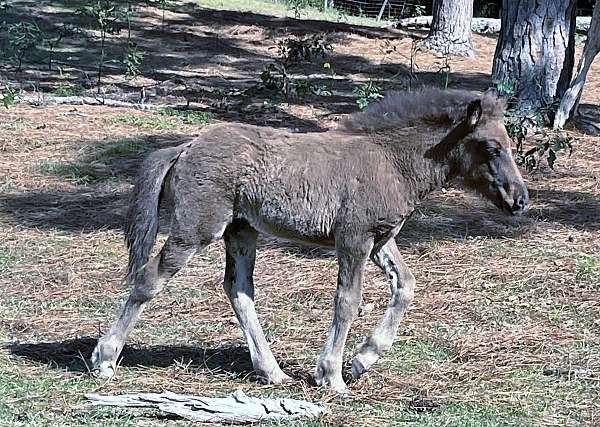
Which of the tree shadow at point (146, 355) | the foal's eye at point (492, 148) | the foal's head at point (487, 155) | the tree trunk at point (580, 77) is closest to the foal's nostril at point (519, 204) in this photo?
the foal's head at point (487, 155)

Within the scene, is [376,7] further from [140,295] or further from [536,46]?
[140,295]

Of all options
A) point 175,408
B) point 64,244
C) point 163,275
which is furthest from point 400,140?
point 64,244

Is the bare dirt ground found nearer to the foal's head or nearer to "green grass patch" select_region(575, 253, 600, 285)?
"green grass patch" select_region(575, 253, 600, 285)

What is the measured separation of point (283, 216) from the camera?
550 centimetres

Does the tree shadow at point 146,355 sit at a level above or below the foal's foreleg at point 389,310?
below

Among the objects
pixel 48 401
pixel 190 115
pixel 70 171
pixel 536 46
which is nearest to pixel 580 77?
pixel 536 46

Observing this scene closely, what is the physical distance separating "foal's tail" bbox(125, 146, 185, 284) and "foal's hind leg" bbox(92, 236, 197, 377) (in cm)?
12

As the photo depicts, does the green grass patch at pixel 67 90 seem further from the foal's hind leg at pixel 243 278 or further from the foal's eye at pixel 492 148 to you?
the foal's eye at pixel 492 148

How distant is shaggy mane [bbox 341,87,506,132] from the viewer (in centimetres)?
541

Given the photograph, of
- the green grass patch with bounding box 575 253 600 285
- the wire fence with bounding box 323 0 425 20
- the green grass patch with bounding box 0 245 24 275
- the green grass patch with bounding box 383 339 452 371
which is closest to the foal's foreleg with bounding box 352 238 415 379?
the green grass patch with bounding box 383 339 452 371

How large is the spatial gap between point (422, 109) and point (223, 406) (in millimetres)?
1959

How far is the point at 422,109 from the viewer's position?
217 inches

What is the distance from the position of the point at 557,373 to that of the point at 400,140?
1.65 m

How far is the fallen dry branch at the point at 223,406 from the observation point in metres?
4.95
